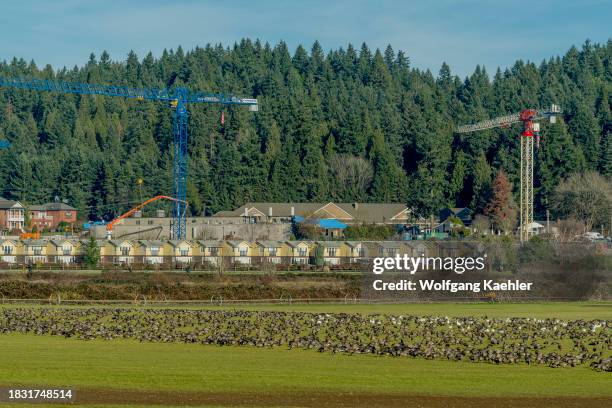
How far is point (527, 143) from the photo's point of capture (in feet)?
490

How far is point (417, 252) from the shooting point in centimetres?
10231

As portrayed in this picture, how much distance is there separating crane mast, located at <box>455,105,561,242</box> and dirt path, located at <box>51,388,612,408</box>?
103094 millimetres

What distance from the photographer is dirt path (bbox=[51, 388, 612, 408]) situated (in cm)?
2864

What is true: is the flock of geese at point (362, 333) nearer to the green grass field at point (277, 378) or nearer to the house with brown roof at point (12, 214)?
the green grass field at point (277, 378)

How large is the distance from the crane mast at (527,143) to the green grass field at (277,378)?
96756mm

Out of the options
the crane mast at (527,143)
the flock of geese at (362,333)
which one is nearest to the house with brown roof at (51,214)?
the crane mast at (527,143)

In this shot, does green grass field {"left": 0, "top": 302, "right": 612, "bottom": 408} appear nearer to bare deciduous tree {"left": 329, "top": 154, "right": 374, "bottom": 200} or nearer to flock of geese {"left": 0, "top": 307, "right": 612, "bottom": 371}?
flock of geese {"left": 0, "top": 307, "right": 612, "bottom": 371}

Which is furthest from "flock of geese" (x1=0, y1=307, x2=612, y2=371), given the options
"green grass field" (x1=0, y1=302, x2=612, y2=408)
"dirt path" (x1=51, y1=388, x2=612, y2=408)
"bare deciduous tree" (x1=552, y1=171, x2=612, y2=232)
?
"bare deciduous tree" (x1=552, y1=171, x2=612, y2=232)

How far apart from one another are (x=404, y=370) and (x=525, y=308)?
116ft

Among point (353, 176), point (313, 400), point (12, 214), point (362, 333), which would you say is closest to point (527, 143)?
point (353, 176)

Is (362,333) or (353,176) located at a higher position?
(353,176)

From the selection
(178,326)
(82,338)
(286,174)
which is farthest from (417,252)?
(286,174)

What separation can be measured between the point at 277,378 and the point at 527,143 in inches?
4777

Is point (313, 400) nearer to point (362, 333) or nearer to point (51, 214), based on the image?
point (362, 333)
